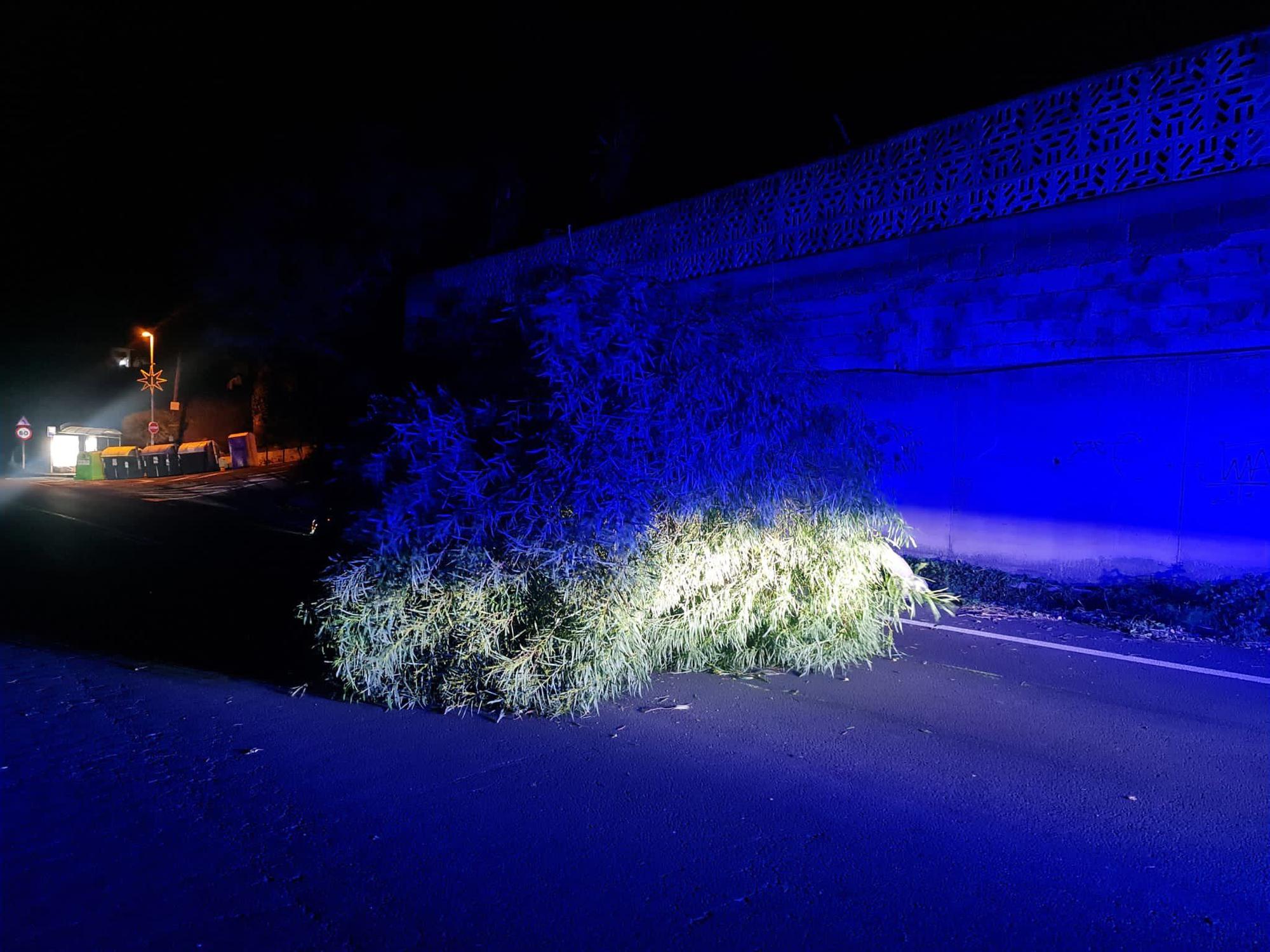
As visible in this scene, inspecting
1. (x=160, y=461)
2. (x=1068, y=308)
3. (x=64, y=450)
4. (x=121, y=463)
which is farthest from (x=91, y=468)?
(x=1068, y=308)

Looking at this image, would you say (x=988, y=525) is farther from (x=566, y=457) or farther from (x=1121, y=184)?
(x=566, y=457)

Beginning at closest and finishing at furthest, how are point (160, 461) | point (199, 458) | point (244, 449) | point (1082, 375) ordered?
point (1082, 375)
point (244, 449)
point (199, 458)
point (160, 461)

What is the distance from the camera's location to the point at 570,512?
4.60m

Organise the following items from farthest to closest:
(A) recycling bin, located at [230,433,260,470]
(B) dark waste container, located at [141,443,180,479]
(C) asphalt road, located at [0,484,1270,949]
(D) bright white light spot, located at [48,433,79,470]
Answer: (D) bright white light spot, located at [48,433,79,470] < (B) dark waste container, located at [141,443,180,479] < (A) recycling bin, located at [230,433,260,470] < (C) asphalt road, located at [0,484,1270,949]

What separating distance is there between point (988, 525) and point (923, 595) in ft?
12.4

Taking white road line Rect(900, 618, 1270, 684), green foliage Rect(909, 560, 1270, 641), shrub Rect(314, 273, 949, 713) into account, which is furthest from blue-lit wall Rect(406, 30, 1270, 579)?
white road line Rect(900, 618, 1270, 684)

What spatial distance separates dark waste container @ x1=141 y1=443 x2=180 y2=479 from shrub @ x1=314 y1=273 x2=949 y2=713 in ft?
111

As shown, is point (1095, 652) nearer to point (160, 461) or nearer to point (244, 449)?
point (244, 449)

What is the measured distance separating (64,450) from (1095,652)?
50.1 metres

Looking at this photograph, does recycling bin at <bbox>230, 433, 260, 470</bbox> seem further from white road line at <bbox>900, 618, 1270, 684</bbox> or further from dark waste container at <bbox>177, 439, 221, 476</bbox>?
white road line at <bbox>900, 618, 1270, 684</bbox>

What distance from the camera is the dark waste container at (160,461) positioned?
3394cm

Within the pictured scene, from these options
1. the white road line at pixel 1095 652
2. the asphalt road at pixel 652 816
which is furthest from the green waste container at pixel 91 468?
the white road line at pixel 1095 652

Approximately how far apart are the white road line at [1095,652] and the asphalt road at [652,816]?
326mm

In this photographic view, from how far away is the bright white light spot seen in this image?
43.2 m
